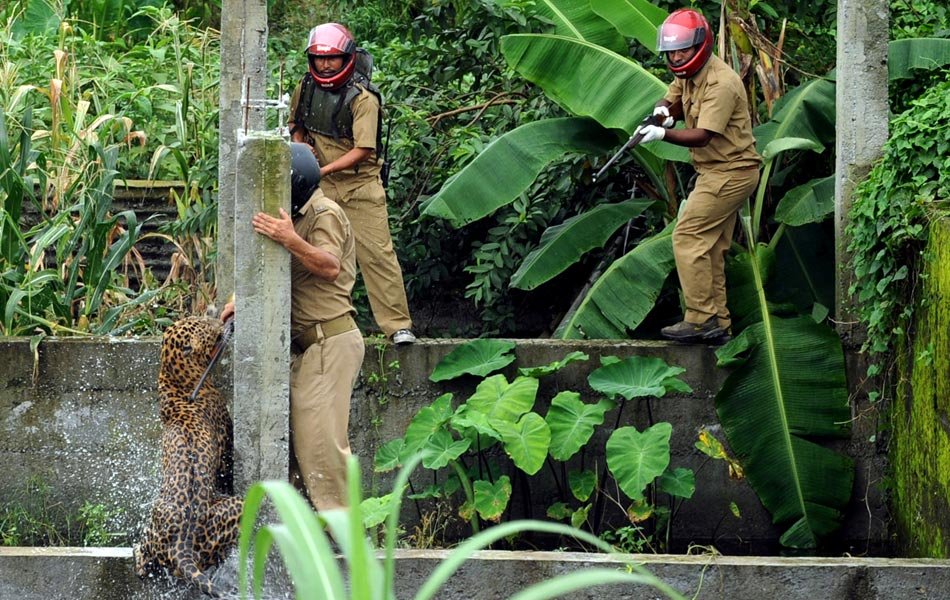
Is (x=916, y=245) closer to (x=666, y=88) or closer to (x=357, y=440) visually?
(x=666, y=88)

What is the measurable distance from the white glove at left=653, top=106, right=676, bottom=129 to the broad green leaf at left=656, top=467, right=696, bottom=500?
6.26 feet

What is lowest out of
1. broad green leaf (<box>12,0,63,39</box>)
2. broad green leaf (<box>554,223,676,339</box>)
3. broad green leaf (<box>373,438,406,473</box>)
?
broad green leaf (<box>373,438,406,473</box>)

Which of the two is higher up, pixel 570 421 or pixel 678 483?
pixel 570 421

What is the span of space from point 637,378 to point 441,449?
1.12 metres

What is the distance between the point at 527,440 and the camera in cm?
725

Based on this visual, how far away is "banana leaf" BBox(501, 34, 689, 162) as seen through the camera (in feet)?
27.3

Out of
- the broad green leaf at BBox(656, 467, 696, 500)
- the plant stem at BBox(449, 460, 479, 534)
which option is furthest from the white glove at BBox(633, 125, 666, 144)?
the plant stem at BBox(449, 460, 479, 534)

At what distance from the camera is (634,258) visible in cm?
830

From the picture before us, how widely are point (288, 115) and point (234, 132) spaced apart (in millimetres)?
1027

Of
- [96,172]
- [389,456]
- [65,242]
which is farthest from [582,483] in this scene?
[96,172]

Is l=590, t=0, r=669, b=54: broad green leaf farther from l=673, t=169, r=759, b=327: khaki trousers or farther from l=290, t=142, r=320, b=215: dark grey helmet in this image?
l=290, t=142, r=320, b=215: dark grey helmet

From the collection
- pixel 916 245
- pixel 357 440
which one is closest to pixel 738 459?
pixel 916 245

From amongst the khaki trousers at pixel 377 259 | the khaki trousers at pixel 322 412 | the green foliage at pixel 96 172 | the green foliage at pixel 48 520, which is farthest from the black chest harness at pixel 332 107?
the green foliage at pixel 48 520

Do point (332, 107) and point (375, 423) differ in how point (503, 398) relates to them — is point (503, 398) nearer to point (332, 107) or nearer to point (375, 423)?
point (375, 423)
